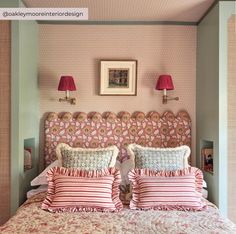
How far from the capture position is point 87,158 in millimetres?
2531

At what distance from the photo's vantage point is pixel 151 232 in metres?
1.88

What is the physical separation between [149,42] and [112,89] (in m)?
0.64

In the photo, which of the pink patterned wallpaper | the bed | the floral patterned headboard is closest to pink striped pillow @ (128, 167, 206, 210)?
the bed

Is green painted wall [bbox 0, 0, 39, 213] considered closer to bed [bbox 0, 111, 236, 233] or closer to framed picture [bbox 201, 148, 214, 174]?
bed [bbox 0, 111, 236, 233]

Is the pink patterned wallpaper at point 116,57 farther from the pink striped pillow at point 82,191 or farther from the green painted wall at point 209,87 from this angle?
the pink striped pillow at point 82,191

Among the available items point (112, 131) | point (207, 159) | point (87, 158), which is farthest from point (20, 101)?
point (207, 159)

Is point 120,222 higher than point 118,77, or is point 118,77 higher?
point 118,77

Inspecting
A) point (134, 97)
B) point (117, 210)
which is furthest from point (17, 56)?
point (117, 210)

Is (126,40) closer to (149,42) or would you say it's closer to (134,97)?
(149,42)

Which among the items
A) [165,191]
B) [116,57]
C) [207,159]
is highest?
[116,57]

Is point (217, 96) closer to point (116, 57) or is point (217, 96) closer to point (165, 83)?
point (165, 83)

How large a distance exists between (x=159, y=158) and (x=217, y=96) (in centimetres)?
75

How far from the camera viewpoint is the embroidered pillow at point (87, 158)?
2.51 meters

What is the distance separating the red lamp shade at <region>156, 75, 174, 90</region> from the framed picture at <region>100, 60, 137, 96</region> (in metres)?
0.27
